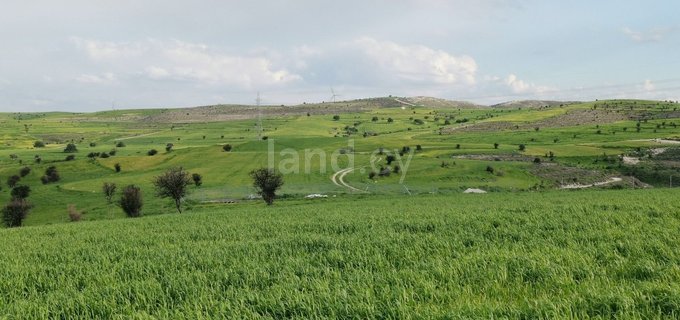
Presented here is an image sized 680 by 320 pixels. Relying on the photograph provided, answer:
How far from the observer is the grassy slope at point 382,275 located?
7.83 meters

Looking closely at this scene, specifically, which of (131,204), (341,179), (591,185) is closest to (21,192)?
(131,204)

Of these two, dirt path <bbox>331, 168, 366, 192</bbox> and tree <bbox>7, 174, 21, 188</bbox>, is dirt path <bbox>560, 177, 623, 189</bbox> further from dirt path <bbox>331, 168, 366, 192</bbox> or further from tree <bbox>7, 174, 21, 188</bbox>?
tree <bbox>7, 174, 21, 188</bbox>

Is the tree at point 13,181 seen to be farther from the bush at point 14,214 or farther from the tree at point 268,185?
the tree at point 268,185

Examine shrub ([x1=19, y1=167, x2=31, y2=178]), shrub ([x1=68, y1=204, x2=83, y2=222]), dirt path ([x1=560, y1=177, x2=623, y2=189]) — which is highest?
shrub ([x1=19, y1=167, x2=31, y2=178])

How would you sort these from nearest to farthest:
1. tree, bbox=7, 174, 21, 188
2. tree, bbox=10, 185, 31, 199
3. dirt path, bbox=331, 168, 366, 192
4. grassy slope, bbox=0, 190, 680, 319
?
grassy slope, bbox=0, 190, 680, 319 < tree, bbox=10, 185, 31, 199 < dirt path, bbox=331, 168, 366, 192 < tree, bbox=7, 174, 21, 188

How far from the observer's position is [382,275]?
10391mm

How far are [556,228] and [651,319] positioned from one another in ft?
32.4

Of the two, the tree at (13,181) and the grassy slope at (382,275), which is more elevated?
the grassy slope at (382,275)

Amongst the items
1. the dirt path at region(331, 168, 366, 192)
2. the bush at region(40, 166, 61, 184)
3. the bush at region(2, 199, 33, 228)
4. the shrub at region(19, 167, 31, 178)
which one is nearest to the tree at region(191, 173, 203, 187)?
the dirt path at region(331, 168, 366, 192)

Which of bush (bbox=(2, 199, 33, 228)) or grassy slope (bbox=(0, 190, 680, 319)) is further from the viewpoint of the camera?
bush (bbox=(2, 199, 33, 228))

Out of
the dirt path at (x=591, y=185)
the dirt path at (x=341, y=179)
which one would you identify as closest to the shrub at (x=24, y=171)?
the dirt path at (x=341, y=179)

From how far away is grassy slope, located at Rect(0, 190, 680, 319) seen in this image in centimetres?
783

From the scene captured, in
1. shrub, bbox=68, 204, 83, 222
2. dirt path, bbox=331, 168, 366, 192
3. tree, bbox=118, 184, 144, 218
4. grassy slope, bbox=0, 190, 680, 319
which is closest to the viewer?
grassy slope, bbox=0, 190, 680, 319

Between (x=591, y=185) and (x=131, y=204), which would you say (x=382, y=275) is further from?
(x=591, y=185)
